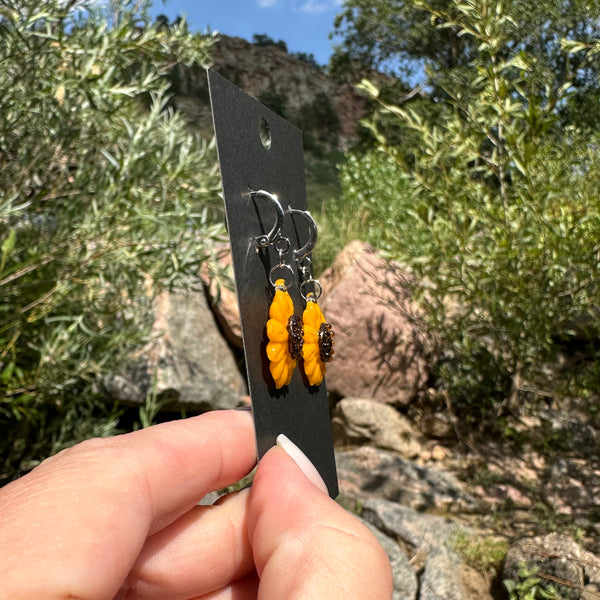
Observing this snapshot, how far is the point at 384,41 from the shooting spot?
1289 centimetres

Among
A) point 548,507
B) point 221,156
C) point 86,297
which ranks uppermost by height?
point 221,156

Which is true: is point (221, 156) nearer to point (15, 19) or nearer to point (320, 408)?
point (320, 408)

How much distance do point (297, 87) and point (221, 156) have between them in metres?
24.5

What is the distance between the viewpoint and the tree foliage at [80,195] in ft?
6.77

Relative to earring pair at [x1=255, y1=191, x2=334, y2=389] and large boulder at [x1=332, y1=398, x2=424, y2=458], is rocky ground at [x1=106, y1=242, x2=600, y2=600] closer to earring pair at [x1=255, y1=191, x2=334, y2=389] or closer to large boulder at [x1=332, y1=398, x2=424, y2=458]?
large boulder at [x1=332, y1=398, x2=424, y2=458]

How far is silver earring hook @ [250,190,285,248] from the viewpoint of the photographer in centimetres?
90

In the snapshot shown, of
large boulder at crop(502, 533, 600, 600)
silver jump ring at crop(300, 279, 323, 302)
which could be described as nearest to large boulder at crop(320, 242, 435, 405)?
large boulder at crop(502, 533, 600, 600)

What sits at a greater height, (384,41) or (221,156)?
(384,41)

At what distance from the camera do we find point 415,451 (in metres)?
4.04

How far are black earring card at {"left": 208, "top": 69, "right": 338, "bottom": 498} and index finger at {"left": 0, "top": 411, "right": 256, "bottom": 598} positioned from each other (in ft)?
0.35

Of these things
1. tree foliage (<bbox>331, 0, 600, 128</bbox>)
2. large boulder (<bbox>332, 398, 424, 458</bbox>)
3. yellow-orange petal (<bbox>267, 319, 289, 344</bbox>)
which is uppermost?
tree foliage (<bbox>331, 0, 600, 128</bbox>)

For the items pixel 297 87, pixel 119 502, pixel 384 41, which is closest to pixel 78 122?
pixel 119 502

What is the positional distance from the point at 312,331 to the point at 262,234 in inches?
7.8

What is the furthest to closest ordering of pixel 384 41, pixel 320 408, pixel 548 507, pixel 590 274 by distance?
pixel 384 41 → pixel 548 507 → pixel 590 274 → pixel 320 408
